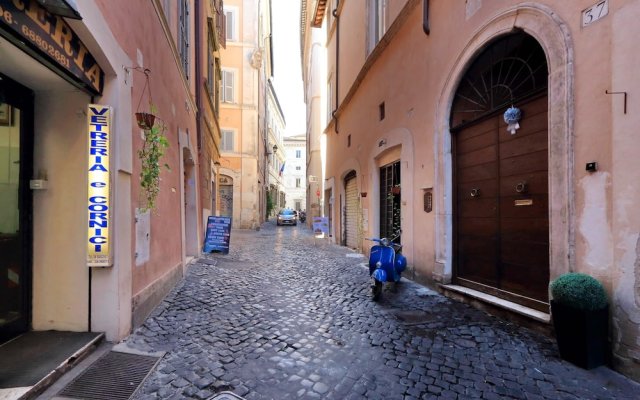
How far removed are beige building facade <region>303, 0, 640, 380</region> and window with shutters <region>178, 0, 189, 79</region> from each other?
179 inches

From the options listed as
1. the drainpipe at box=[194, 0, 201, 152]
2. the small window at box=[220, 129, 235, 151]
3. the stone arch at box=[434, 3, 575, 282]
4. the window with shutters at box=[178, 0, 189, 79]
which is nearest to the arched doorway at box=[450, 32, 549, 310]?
the stone arch at box=[434, 3, 575, 282]

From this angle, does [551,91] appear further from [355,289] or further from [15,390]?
[15,390]

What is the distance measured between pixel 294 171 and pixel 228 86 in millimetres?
39866

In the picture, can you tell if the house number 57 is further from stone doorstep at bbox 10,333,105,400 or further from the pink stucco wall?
stone doorstep at bbox 10,333,105,400

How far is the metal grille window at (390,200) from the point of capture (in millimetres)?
8086

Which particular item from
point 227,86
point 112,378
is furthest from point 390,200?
point 227,86

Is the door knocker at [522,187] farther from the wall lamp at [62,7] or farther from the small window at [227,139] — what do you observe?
the small window at [227,139]

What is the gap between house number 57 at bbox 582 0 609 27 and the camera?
3.07m

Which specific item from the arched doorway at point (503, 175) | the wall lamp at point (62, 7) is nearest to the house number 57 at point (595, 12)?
the arched doorway at point (503, 175)

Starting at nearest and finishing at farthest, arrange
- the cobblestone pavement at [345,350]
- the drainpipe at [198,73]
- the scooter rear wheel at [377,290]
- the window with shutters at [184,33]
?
the cobblestone pavement at [345,350]
the scooter rear wheel at [377,290]
the window with shutters at [184,33]
the drainpipe at [198,73]

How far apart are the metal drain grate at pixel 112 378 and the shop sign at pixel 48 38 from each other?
8.00 feet

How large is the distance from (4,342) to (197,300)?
2.26m

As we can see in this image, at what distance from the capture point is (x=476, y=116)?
511 cm

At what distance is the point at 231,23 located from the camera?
21609 mm
